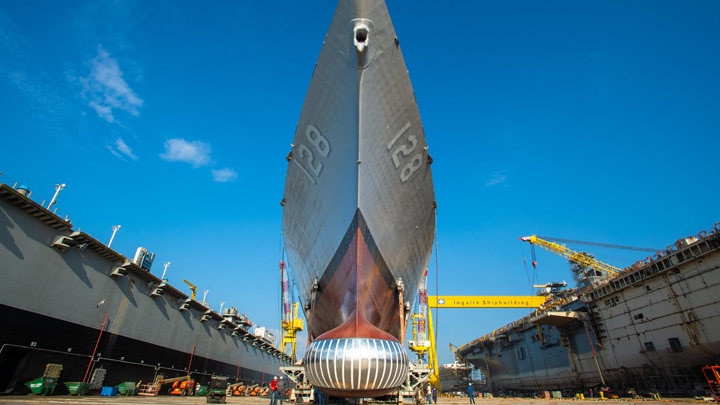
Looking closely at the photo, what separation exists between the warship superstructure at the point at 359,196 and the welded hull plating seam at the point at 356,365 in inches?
0.8

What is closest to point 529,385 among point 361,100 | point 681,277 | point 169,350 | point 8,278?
point 681,277

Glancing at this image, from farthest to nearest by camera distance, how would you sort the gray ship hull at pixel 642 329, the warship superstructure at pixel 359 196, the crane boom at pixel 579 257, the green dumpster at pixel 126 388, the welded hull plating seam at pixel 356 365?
1. the crane boom at pixel 579 257
2. the green dumpster at pixel 126 388
3. the gray ship hull at pixel 642 329
4. the warship superstructure at pixel 359 196
5. the welded hull plating seam at pixel 356 365

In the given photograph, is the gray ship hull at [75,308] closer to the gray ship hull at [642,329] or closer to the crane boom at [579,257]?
the gray ship hull at [642,329]

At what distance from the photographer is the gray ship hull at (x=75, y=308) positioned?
1413cm

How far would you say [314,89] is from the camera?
34.7 ft

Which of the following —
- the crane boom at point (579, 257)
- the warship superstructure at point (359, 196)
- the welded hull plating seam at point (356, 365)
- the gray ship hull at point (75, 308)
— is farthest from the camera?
the crane boom at point (579, 257)

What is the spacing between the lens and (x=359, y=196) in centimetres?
980

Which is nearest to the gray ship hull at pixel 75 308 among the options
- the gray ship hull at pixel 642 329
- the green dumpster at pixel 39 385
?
the green dumpster at pixel 39 385

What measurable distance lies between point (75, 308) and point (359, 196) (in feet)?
56.2

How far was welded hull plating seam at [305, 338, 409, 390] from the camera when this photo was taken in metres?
7.07

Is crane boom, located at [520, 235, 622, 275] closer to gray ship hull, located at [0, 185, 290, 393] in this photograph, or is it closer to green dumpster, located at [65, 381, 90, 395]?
gray ship hull, located at [0, 185, 290, 393]

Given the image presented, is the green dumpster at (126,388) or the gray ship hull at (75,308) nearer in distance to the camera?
the gray ship hull at (75,308)

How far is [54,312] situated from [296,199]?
1351 centimetres

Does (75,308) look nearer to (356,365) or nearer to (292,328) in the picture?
(356,365)
